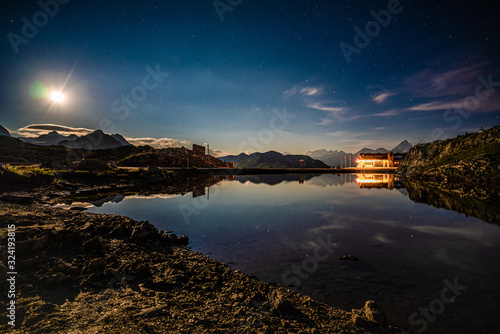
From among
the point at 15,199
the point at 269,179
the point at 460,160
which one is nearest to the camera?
the point at 15,199

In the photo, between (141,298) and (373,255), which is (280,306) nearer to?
(141,298)

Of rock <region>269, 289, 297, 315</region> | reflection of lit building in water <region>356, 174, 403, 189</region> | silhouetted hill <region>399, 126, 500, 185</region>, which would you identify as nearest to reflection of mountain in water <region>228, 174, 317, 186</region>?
reflection of lit building in water <region>356, 174, 403, 189</region>

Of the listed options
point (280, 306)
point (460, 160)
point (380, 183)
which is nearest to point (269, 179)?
point (380, 183)

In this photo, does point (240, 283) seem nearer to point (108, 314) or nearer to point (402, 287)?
point (108, 314)

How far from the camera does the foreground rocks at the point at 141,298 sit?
5500 mm

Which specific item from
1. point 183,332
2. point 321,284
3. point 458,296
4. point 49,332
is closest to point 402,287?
point 458,296

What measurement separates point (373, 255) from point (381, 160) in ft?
604

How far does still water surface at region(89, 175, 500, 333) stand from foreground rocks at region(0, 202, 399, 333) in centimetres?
199

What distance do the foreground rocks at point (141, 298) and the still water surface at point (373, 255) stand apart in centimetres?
199

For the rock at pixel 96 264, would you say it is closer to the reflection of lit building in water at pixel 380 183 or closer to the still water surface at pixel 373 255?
the still water surface at pixel 373 255

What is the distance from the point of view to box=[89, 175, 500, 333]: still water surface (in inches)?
303

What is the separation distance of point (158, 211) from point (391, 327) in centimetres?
2201

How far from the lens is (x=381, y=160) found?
553ft

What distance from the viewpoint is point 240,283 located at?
8.12 meters
